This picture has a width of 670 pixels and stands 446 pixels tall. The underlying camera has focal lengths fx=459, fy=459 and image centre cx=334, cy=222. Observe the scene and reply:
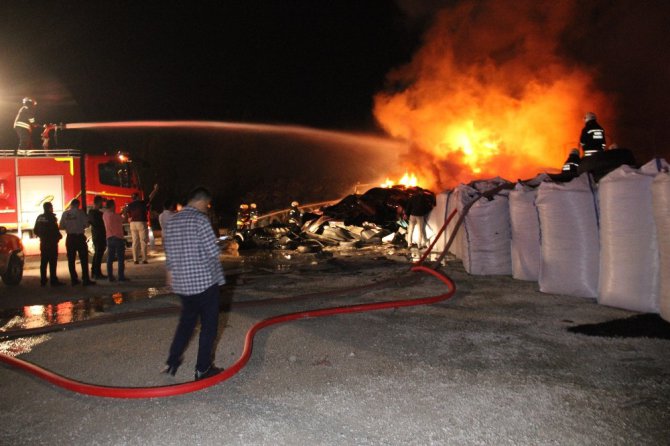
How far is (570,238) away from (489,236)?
5.60 feet

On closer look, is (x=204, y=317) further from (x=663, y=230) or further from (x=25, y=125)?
(x=25, y=125)

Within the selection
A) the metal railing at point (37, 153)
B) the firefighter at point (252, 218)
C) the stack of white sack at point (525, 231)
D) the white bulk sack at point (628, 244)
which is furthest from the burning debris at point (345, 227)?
the white bulk sack at point (628, 244)

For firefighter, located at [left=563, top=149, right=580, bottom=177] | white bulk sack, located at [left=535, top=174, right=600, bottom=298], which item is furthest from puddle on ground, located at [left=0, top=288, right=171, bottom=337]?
firefighter, located at [left=563, top=149, right=580, bottom=177]

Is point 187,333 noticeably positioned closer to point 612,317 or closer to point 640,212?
point 612,317

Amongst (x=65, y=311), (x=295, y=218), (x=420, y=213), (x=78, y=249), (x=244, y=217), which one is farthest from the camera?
(x=244, y=217)

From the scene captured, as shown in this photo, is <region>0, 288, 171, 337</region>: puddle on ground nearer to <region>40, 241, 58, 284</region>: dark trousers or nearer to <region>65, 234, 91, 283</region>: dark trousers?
<region>65, 234, 91, 283</region>: dark trousers

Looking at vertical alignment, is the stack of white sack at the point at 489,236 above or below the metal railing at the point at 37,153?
below

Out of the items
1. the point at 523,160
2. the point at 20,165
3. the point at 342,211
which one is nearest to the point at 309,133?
the point at 523,160

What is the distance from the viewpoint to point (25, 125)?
12.3 meters

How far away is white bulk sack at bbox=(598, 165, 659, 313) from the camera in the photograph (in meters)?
4.61

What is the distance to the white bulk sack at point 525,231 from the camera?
20.9 feet

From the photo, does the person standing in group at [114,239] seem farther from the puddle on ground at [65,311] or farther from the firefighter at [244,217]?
the firefighter at [244,217]

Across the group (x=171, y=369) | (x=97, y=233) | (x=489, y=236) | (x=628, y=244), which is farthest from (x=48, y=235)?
(x=628, y=244)

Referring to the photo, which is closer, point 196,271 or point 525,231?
point 196,271
